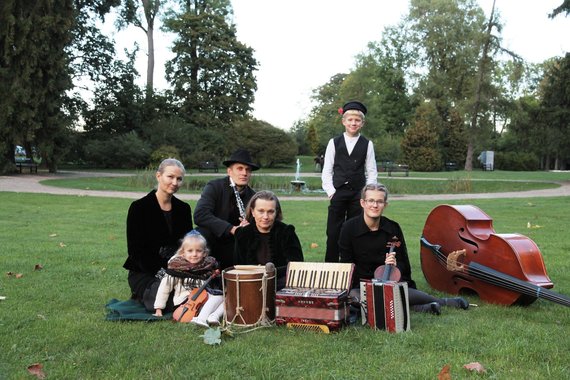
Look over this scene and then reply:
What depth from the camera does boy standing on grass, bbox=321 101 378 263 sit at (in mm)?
5816

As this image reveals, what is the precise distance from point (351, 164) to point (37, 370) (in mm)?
3598

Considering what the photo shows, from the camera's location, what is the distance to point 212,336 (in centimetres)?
393

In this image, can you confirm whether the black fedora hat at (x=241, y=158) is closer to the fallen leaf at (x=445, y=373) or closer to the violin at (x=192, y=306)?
the violin at (x=192, y=306)

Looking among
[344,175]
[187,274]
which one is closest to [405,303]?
[187,274]

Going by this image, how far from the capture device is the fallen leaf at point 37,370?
324cm

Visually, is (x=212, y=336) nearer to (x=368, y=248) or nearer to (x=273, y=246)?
(x=273, y=246)

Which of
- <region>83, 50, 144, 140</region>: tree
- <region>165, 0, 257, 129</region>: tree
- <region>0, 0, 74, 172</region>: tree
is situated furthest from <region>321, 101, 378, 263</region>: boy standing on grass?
<region>165, 0, 257, 129</region>: tree

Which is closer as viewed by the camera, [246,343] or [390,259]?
[246,343]

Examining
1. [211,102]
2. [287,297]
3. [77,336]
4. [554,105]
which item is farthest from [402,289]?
[211,102]

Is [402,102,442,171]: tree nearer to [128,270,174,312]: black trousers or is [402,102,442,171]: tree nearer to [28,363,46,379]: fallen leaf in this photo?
[128,270,174,312]: black trousers

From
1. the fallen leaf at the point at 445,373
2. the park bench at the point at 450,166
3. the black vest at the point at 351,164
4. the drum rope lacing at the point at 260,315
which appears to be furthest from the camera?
the park bench at the point at 450,166

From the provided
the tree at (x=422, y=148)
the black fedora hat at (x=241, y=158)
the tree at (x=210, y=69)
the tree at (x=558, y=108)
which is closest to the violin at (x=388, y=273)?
the black fedora hat at (x=241, y=158)

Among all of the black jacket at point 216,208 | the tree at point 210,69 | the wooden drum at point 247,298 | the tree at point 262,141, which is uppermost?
the tree at point 210,69

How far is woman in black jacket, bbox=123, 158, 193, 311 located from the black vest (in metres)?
1.75
